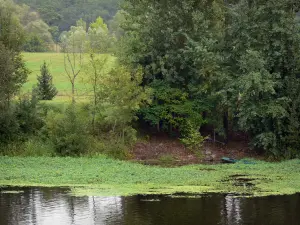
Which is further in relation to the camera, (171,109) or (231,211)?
(171,109)

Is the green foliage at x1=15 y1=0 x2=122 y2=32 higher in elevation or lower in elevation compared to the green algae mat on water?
higher

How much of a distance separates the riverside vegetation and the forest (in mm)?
85

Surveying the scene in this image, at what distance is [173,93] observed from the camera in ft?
143

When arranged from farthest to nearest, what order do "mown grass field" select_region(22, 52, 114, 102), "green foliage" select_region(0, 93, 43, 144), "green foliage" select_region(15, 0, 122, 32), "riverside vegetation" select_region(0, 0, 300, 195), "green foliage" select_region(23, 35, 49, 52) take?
"green foliage" select_region(15, 0, 122, 32) → "green foliage" select_region(23, 35, 49, 52) → "mown grass field" select_region(22, 52, 114, 102) → "green foliage" select_region(0, 93, 43, 144) → "riverside vegetation" select_region(0, 0, 300, 195)

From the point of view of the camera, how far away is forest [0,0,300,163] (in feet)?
127

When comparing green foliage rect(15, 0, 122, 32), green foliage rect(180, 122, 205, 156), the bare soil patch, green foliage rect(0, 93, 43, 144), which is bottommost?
the bare soil patch

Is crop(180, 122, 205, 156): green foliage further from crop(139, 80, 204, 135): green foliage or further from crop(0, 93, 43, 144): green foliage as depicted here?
crop(0, 93, 43, 144): green foliage

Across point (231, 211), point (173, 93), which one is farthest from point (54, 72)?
point (231, 211)

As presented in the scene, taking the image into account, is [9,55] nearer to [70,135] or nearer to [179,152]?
[70,135]

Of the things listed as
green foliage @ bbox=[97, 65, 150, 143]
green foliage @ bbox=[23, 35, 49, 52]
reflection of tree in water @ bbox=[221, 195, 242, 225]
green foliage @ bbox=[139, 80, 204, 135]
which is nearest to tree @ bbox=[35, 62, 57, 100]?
green foliage @ bbox=[97, 65, 150, 143]

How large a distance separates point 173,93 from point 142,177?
48.2 ft

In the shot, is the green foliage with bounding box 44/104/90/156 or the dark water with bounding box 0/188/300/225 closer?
the dark water with bounding box 0/188/300/225

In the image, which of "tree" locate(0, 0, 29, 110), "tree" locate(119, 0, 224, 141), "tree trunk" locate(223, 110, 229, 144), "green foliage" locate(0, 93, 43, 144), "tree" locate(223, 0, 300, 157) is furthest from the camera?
"tree trunk" locate(223, 110, 229, 144)

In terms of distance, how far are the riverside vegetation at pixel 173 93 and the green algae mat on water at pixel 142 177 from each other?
0.19m
